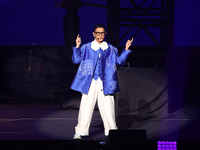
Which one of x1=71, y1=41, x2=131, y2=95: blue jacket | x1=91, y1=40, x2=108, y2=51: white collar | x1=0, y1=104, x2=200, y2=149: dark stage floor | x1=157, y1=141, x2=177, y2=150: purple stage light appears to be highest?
x1=91, y1=40, x2=108, y2=51: white collar

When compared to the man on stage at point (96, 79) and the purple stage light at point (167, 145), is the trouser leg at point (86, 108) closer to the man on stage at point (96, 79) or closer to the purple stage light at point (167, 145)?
the man on stage at point (96, 79)

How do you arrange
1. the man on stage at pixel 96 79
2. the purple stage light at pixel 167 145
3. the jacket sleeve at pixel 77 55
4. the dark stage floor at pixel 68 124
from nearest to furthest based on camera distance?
the purple stage light at pixel 167 145 → the jacket sleeve at pixel 77 55 → the man on stage at pixel 96 79 → the dark stage floor at pixel 68 124

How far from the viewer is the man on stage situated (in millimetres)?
5324

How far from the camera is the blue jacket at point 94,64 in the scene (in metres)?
5.31

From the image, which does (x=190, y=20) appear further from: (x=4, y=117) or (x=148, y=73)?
(x=4, y=117)

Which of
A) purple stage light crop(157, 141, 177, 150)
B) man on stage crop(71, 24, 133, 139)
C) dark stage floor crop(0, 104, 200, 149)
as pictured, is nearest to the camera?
purple stage light crop(157, 141, 177, 150)

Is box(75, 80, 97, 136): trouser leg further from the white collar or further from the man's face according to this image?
the man's face

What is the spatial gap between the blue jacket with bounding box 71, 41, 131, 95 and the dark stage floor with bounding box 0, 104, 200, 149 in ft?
2.67

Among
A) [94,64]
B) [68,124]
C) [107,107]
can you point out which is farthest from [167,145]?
[68,124]

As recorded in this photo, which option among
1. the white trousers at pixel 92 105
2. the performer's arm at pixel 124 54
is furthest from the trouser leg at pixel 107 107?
the performer's arm at pixel 124 54

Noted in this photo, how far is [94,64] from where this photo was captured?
5.36 m

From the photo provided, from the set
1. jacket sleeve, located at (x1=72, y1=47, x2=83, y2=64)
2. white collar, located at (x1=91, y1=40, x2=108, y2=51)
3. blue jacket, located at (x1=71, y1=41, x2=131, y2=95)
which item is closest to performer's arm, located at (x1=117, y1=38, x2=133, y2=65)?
blue jacket, located at (x1=71, y1=41, x2=131, y2=95)

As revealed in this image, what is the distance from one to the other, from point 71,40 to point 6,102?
9.47ft

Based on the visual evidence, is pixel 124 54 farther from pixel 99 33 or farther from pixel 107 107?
pixel 107 107
